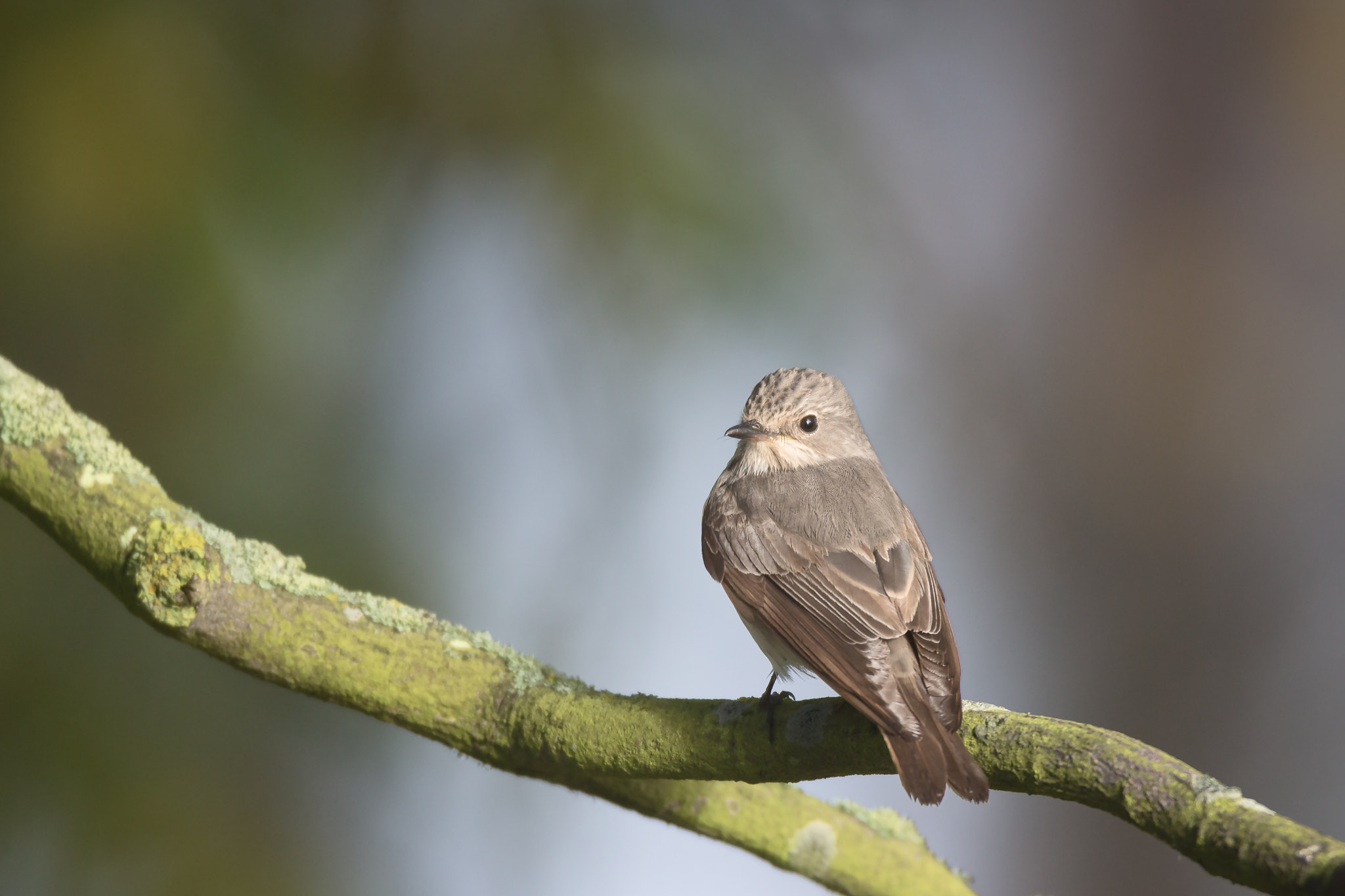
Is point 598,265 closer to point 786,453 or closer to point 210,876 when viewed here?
→ point 786,453

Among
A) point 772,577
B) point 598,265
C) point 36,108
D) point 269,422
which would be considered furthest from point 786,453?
point 36,108

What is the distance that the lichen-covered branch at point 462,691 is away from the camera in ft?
4.84

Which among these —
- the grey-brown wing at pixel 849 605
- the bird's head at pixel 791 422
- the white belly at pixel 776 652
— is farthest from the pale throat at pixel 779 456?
the white belly at pixel 776 652

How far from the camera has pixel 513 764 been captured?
1.63 meters

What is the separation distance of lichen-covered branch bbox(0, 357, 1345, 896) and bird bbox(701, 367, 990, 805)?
0.23ft

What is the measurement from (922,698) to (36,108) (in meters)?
2.59

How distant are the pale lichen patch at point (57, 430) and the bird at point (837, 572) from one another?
40.2 inches

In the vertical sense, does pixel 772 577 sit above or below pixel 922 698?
above

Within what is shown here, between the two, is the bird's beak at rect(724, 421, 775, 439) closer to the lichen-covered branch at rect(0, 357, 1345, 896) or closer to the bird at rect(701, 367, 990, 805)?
the bird at rect(701, 367, 990, 805)

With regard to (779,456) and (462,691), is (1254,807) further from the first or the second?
(779,456)

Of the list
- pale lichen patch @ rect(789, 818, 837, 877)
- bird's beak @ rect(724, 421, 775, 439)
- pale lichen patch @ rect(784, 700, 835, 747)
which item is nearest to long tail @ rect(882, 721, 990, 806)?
pale lichen patch @ rect(784, 700, 835, 747)

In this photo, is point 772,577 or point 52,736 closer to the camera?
point 772,577

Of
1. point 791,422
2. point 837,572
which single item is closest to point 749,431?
point 791,422

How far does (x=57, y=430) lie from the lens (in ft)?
5.58
